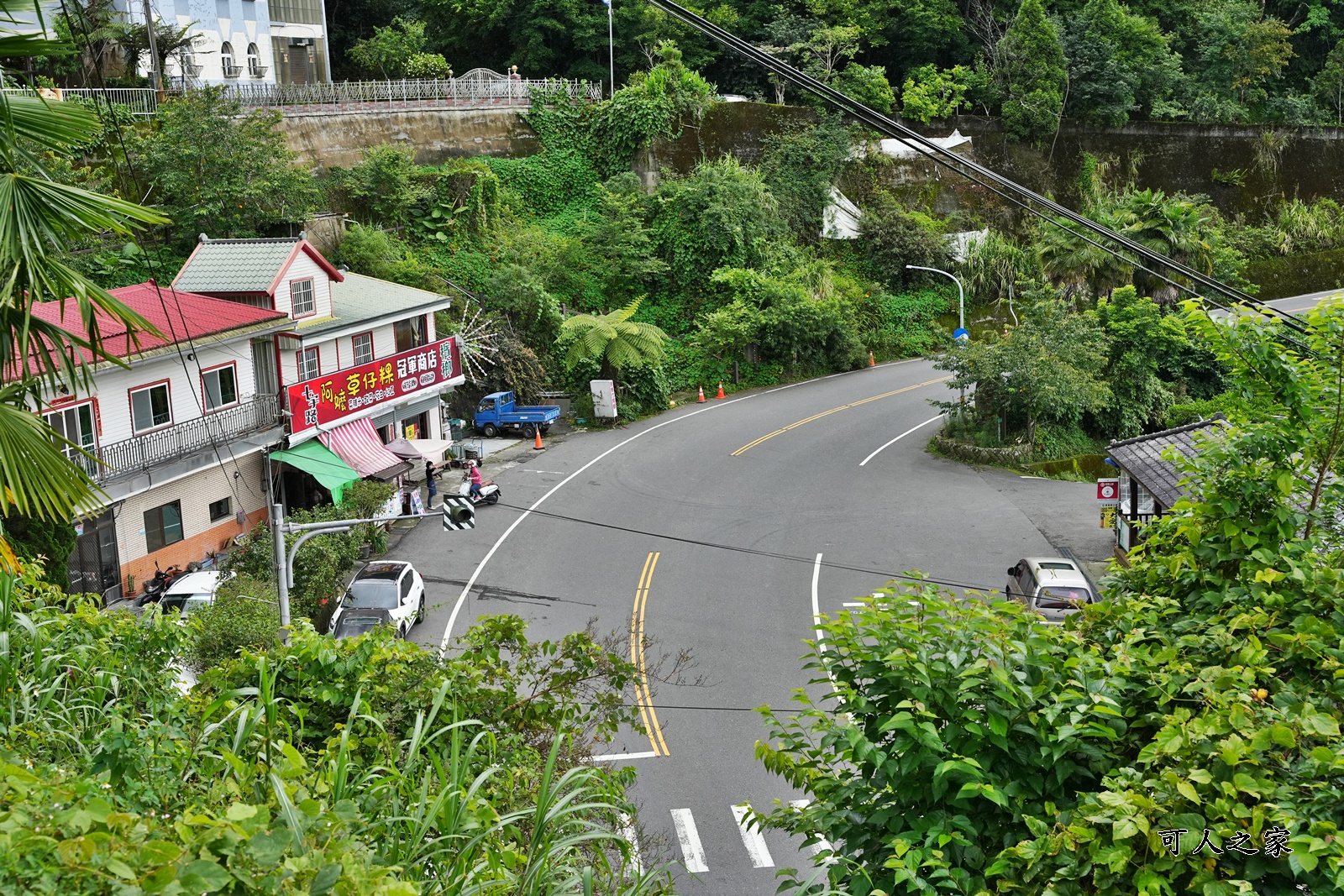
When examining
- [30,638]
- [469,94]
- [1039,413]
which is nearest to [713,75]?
[469,94]

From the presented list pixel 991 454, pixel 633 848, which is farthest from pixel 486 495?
pixel 633 848

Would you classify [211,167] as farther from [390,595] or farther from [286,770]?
[286,770]

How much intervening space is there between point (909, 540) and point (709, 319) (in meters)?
15.4

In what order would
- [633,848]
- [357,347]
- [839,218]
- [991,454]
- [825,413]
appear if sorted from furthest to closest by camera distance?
[839,218] < [825,413] < [991,454] < [357,347] < [633,848]

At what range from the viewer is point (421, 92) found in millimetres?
45625

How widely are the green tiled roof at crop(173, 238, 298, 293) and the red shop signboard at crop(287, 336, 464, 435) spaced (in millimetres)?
2699

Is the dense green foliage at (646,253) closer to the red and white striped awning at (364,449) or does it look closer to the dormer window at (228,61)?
the red and white striped awning at (364,449)

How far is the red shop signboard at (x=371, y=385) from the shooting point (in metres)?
26.7

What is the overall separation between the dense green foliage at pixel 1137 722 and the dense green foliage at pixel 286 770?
158cm

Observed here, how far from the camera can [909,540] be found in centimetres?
2680

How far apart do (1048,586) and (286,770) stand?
17.7 meters

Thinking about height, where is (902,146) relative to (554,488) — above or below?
above

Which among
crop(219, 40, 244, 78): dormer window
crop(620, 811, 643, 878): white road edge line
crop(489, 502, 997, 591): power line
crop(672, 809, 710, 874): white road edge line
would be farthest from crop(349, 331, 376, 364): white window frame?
crop(219, 40, 244, 78): dormer window

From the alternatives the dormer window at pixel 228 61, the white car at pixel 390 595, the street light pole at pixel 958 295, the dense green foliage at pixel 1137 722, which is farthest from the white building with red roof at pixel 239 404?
the street light pole at pixel 958 295
